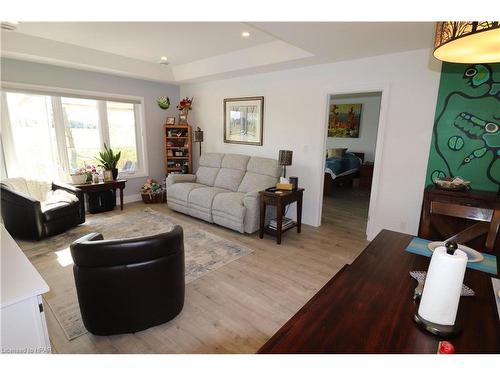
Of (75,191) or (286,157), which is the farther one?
(75,191)

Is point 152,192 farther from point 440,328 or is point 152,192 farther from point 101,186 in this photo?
point 440,328

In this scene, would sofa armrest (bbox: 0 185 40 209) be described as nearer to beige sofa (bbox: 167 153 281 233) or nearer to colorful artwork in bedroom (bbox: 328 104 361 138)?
beige sofa (bbox: 167 153 281 233)

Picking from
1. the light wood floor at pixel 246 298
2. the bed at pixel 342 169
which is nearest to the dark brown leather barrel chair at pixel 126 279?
the light wood floor at pixel 246 298

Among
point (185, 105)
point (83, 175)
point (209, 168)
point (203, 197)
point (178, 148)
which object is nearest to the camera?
point (203, 197)

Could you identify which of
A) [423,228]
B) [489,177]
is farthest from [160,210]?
[489,177]

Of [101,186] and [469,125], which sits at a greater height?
[469,125]

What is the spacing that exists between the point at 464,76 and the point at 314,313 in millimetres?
3130

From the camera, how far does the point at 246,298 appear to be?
7.49ft

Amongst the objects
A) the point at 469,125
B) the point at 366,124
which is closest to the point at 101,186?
the point at 469,125

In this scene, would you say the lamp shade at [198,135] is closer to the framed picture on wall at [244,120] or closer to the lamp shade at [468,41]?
the framed picture on wall at [244,120]

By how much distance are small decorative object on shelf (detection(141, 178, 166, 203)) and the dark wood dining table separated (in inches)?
179

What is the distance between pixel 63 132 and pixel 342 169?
577cm

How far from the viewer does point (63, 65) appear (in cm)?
393

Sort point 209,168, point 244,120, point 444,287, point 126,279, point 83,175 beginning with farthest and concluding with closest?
point 209,168, point 244,120, point 83,175, point 126,279, point 444,287
